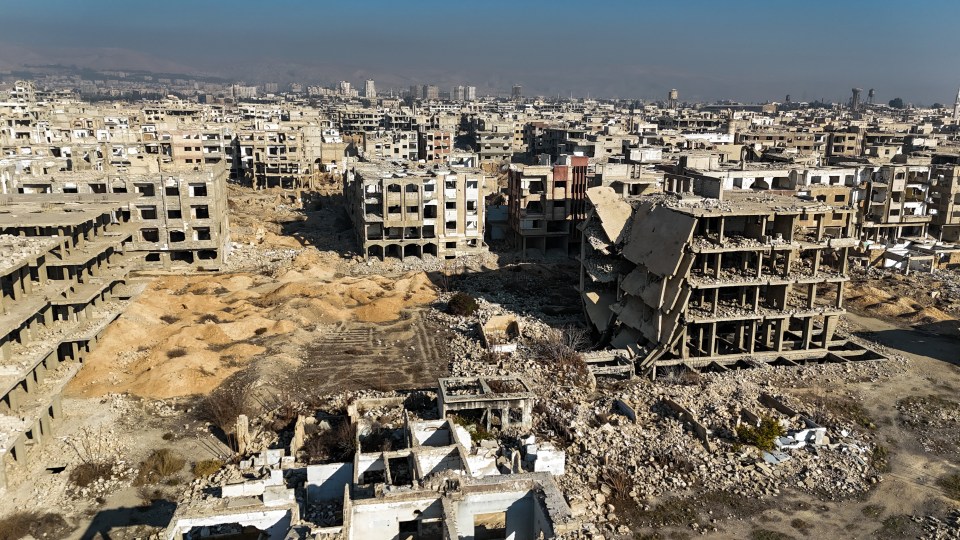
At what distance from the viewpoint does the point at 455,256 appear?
63.6m

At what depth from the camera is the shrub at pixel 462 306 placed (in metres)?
47.2

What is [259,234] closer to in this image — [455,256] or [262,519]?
[455,256]

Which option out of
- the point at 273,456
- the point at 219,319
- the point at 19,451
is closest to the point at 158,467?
the point at 273,456

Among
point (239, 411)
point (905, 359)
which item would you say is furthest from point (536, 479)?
point (905, 359)

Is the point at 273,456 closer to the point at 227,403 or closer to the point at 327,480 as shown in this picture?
the point at 327,480

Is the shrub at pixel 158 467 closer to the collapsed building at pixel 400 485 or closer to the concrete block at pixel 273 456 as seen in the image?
the collapsed building at pixel 400 485

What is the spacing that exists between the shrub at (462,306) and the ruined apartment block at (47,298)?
2018 centimetres

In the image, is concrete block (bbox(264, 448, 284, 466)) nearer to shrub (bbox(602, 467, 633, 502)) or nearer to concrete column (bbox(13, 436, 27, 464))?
concrete column (bbox(13, 436, 27, 464))

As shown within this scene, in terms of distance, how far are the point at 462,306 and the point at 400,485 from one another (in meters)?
23.0

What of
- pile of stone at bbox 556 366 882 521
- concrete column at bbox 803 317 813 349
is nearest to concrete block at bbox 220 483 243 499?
pile of stone at bbox 556 366 882 521

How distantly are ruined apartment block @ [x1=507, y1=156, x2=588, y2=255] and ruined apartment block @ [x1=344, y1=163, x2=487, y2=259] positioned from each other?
354cm

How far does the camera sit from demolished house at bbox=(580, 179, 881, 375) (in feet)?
129

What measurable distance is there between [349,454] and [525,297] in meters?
26.2

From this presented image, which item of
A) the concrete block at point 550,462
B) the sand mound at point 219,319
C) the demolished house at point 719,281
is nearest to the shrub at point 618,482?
the concrete block at point 550,462
